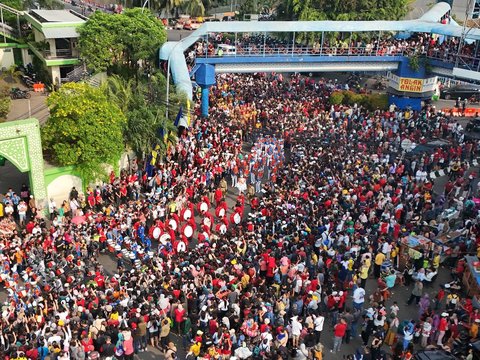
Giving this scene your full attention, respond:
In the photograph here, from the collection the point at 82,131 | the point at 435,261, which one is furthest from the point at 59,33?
the point at 435,261

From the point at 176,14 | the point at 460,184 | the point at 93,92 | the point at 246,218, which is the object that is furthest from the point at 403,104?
the point at 176,14

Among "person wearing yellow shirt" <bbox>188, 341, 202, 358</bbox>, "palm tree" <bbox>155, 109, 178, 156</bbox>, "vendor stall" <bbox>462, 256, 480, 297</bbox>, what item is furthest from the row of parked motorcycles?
"vendor stall" <bbox>462, 256, 480, 297</bbox>

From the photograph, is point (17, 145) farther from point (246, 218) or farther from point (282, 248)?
point (282, 248)

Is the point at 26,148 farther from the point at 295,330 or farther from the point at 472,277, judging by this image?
the point at 472,277

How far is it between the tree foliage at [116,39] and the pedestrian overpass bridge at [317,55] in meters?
1.23

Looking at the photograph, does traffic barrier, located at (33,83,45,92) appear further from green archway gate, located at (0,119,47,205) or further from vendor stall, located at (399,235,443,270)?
vendor stall, located at (399,235,443,270)

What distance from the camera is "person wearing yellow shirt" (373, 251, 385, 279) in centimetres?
1803

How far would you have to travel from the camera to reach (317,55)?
3628 centimetres

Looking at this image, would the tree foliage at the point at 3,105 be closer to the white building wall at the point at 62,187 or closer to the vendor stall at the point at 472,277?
the white building wall at the point at 62,187

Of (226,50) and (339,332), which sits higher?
(226,50)

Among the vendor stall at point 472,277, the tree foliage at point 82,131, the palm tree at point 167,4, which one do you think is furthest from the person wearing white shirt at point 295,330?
the palm tree at point 167,4

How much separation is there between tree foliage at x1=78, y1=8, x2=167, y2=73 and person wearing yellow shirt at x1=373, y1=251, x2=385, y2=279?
69.3ft

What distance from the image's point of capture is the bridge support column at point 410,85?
37062 mm

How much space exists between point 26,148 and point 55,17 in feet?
62.8
